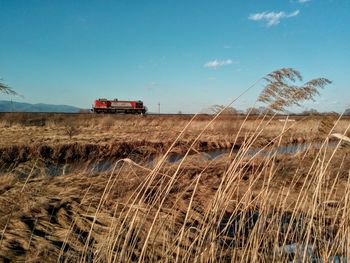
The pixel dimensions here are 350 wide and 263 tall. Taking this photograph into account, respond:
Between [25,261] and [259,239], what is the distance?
220 cm

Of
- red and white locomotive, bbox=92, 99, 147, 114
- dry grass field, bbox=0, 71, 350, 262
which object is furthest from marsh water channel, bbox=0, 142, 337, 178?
red and white locomotive, bbox=92, 99, 147, 114

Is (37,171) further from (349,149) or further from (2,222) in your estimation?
(349,149)

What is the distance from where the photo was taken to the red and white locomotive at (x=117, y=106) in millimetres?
40213

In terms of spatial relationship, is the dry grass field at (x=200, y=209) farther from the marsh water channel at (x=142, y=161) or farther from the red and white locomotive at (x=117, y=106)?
the red and white locomotive at (x=117, y=106)

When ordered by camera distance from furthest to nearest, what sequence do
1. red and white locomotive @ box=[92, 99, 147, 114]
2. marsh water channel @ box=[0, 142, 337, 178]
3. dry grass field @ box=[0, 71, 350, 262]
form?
red and white locomotive @ box=[92, 99, 147, 114] → marsh water channel @ box=[0, 142, 337, 178] → dry grass field @ box=[0, 71, 350, 262]

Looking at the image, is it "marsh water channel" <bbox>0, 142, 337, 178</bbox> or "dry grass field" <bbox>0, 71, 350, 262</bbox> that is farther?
"marsh water channel" <bbox>0, 142, 337, 178</bbox>

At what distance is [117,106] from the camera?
136ft

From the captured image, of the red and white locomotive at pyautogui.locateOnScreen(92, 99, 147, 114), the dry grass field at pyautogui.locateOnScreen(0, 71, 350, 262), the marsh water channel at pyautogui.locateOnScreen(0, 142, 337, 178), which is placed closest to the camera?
the dry grass field at pyautogui.locateOnScreen(0, 71, 350, 262)

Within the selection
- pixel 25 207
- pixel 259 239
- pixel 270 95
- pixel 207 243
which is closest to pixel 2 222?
pixel 25 207

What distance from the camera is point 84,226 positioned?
392 cm

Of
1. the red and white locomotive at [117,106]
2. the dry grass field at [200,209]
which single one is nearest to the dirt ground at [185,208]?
the dry grass field at [200,209]

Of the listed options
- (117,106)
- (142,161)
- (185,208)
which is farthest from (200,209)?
(117,106)

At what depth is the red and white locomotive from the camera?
1583 inches

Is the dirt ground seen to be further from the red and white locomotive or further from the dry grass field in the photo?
the red and white locomotive
